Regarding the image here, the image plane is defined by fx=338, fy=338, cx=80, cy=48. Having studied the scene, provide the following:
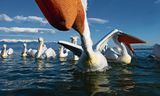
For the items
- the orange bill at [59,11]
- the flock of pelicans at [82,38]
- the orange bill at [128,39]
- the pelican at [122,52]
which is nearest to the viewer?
the orange bill at [59,11]

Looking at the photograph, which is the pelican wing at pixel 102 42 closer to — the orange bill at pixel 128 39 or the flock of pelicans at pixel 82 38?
the flock of pelicans at pixel 82 38

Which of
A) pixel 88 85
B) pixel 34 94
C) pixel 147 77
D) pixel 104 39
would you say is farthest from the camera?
pixel 104 39

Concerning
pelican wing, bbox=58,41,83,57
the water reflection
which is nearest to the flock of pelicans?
pelican wing, bbox=58,41,83,57

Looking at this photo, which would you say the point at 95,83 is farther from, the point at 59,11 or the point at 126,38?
the point at 126,38

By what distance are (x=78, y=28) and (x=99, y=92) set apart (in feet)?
7.30

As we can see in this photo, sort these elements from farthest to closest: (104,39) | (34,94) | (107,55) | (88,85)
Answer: (107,55)
(104,39)
(88,85)
(34,94)

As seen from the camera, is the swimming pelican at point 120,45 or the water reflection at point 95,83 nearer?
the water reflection at point 95,83

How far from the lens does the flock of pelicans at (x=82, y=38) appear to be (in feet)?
21.3

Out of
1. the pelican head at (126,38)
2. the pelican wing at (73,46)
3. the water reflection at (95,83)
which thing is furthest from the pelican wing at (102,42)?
the water reflection at (95,83)

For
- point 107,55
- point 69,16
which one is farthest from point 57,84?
point 107,55

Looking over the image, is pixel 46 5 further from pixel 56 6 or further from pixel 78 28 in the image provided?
pixel 78 28

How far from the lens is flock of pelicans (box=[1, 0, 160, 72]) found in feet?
21.3

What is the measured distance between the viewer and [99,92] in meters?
10.9

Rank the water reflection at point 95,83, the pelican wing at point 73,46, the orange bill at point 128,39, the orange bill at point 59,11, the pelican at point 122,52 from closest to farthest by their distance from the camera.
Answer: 1. the orange bill at point 59,11
2. the water reflection at point 95,83
3. the pelican wing at point 73,46
4. the orange bill at point 128,39
5. the pelican at point 122,52
